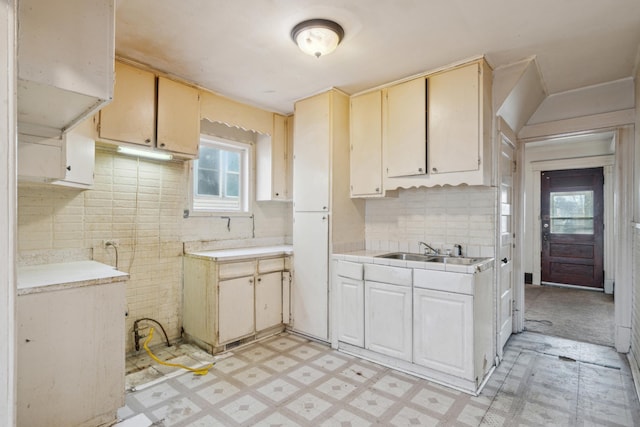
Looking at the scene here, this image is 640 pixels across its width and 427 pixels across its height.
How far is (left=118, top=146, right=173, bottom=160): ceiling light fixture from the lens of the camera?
2724 millimetres

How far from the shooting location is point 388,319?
271 cm

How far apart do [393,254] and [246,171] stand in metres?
1.98

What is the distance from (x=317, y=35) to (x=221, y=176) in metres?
2.07

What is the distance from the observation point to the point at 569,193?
5.63m

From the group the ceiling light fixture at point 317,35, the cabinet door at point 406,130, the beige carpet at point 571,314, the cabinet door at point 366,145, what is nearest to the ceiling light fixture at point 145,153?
the ceiling light fixture at point 317,35

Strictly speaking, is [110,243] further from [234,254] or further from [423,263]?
[423,263]

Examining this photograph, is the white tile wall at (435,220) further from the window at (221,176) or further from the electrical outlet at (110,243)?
the electrical outlet at (110,243)

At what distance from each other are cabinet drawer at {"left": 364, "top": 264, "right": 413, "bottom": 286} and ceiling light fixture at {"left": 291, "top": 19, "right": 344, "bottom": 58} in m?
1.74

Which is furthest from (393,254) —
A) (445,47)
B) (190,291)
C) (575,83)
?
(575,83)

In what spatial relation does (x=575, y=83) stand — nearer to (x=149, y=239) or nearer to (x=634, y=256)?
(x=634, y=256)

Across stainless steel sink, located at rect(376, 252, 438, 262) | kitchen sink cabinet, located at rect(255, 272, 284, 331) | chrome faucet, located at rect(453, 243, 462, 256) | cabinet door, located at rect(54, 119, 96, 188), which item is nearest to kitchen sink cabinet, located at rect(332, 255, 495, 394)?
chrome faucet, located at rect(453, 243, 462, 256)

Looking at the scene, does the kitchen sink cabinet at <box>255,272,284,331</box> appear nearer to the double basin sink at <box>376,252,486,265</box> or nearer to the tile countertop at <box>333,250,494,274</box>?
the tile countertop at <box>333,250,494,274</box>

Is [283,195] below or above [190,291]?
above

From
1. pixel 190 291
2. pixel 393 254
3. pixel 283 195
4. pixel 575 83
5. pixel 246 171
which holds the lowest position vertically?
pixel 190 291
